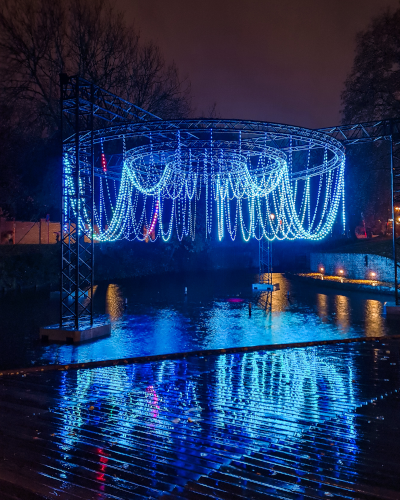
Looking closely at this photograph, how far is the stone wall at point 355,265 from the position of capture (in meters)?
22.2

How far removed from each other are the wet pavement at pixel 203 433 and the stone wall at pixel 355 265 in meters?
16.3

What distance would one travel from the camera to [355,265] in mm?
24797

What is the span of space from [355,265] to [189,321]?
15420mm

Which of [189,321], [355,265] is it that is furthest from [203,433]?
[355,265]

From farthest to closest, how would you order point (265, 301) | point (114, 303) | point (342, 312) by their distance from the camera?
point (114, 303)
point (265, 301)
point (342, 312)

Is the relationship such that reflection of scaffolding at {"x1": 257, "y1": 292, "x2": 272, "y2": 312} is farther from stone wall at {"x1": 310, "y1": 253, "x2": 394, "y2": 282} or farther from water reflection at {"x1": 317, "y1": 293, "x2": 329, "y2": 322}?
stone wall at {"x1": 310, "y1": 253, "x2": 394, "y2": 282}

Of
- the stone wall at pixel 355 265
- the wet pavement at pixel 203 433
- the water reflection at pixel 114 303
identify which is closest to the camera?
the wet pavement at pixel 203 433

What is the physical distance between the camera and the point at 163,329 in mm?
11234

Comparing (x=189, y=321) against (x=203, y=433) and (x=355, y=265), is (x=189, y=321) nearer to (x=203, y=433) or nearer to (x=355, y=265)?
(x=203, y=433)

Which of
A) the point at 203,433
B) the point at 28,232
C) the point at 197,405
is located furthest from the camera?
the point at 28,232

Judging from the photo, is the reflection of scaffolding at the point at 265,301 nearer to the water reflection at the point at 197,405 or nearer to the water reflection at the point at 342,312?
the water reflection at the point at 342,312

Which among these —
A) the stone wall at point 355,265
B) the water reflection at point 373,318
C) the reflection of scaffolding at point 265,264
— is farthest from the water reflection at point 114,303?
the stone wall at point 355,265

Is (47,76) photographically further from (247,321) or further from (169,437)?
(169,437)

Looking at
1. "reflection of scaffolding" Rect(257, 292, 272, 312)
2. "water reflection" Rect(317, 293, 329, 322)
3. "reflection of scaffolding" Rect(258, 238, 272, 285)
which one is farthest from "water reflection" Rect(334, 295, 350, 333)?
"reflection of scaffolding" Rect(258, 238, 272, 285)
